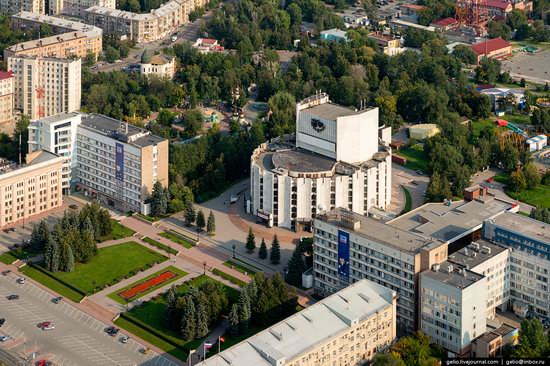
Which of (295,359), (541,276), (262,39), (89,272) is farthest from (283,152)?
(262,39)

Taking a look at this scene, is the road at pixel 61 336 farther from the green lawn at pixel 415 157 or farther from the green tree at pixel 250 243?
the green lawn at pixel 415 157

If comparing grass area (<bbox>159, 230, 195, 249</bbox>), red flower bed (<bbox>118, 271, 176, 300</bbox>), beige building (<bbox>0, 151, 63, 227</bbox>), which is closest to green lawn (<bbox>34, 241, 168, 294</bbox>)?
red flower bed (<bbox>118, 271, 176, 300</bbox>)

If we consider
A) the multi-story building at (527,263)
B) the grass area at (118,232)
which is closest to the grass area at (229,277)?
the grass area at (118,232)

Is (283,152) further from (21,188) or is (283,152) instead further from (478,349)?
(478,349)

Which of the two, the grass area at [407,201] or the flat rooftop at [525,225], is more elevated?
the flat rooftop at [525,225]

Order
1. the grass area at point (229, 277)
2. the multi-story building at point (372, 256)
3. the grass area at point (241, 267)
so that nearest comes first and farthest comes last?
the multi-story building at point (372, 256) < the grass area at point (229, 277) < the grass area at point (241, 267)

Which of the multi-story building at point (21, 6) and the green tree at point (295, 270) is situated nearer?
the green tree at point (295, 270)

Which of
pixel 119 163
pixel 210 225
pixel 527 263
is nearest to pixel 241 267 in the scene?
pixel 210 225
